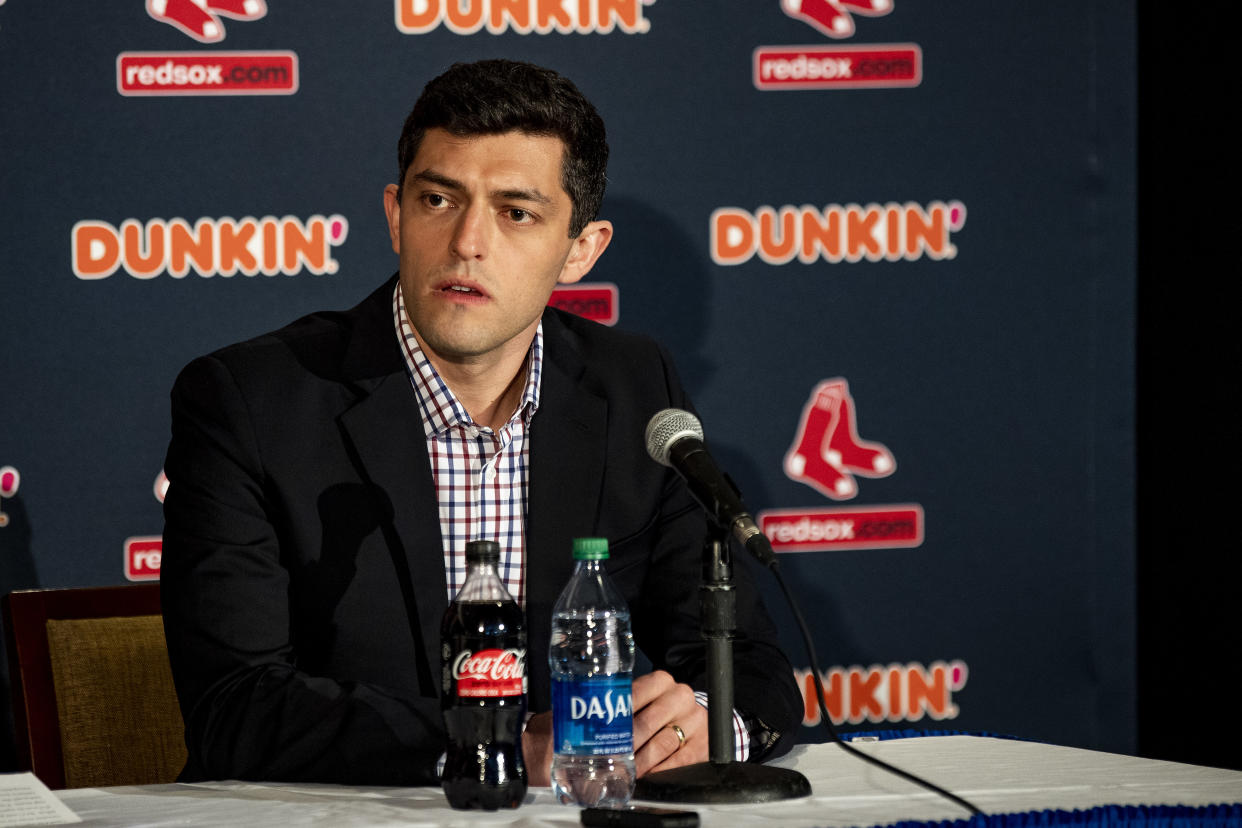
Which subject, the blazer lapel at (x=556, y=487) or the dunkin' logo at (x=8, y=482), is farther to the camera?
the dunkin' logo at (x=8, y=482)

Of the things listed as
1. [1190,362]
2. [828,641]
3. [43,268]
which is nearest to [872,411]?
[828,641]

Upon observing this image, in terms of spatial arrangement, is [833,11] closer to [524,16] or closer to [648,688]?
[524,16]

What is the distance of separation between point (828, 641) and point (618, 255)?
37.9 inches

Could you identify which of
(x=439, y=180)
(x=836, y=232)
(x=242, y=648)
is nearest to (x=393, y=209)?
(x=439, y=180)

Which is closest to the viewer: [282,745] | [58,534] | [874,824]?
[874,824]

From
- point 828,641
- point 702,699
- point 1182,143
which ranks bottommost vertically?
point 828,641

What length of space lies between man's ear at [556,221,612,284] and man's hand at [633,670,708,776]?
781 mm

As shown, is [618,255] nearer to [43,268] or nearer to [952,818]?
[43,268]

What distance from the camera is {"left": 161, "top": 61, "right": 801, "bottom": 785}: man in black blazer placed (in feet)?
5.48

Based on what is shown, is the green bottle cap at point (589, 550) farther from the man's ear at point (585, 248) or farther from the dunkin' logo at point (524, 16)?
the dunkin' logo at point (524, 16)

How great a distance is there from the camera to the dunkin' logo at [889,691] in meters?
3.08

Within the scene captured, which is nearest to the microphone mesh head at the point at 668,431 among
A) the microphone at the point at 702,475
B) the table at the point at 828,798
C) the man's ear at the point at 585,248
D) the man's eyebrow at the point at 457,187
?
the microphone at the point at 702,475

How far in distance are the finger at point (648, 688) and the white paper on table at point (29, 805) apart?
1.89 ft

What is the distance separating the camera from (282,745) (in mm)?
1537
